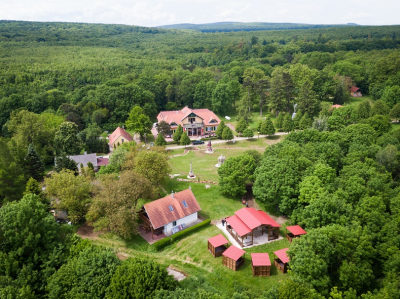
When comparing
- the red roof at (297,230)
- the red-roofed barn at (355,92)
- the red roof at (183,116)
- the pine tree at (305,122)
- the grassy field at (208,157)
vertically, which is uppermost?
the red-roofed barn at (355,92)

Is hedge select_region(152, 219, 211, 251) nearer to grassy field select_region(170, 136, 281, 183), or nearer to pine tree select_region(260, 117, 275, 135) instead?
grassy field select_region(170, 136, 281, 183)

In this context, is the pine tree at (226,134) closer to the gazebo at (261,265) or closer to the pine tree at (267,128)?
the pine tree at (267,128)

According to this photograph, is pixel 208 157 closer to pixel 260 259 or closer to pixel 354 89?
pixel 260 259

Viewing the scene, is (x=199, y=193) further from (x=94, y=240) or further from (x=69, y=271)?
(x=69, y=271)

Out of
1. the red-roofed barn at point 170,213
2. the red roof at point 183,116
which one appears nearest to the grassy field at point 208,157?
the red roof at point 183,116

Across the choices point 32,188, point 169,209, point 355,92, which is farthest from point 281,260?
point 355,92

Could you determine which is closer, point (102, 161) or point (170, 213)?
point (170, 213)

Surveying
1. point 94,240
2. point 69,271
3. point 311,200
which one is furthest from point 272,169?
point 69,271

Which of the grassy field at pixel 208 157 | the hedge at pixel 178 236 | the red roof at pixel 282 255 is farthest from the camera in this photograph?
the grassy field at pixel 208 157
